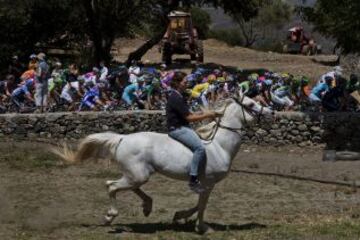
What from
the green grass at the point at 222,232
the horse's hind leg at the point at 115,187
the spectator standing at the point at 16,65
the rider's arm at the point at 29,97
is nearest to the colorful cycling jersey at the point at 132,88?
the rider's arm at the point at 29,97

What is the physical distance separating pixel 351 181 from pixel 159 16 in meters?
22.7

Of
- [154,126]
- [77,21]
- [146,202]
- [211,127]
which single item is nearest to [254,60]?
[77,21]

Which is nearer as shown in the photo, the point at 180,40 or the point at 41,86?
the point at 41,86

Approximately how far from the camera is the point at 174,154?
33.5ft

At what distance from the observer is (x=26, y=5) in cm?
3300

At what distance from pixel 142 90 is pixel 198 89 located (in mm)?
1938

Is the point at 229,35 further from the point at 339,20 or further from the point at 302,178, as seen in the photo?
the point at 302,178

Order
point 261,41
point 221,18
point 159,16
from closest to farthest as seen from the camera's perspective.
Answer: point 159,16 → point 261,41 → point 221,18

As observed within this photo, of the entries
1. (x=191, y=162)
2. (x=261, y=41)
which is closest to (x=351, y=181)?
(x=191, y=162)

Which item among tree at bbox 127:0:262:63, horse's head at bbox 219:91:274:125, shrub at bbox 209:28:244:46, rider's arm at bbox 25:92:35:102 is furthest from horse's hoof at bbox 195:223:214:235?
shrub at bbox 209:28:244:46

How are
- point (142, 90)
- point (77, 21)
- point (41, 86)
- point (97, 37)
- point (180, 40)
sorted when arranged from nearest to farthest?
point (142, 90) < point (41, 86) < point (97, 37) < point (77, 21) < point (180, 40)

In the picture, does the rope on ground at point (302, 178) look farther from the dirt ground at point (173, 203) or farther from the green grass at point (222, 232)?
the green grass at point (222, 232)

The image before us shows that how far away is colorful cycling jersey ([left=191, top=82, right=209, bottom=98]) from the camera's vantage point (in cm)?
2138

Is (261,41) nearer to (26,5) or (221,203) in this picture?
(26,5)
